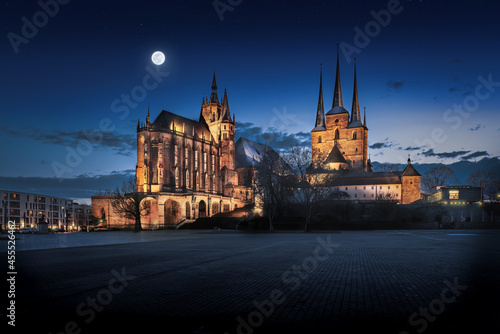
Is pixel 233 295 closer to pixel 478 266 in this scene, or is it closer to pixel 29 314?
pixel 29 314

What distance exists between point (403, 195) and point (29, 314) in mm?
100562

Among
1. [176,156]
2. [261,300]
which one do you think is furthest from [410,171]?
[261,300]

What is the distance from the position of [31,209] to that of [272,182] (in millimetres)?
114022

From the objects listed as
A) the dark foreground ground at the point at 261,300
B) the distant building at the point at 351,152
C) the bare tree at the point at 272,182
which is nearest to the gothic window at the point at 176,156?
the bare tree at the point at 272,182

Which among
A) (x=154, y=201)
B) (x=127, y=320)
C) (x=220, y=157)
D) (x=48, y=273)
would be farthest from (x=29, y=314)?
(x=220, y=157)

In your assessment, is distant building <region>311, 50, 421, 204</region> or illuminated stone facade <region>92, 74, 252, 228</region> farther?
distant building <region>311, 50, 421, 204</region>

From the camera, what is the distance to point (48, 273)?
9969mm

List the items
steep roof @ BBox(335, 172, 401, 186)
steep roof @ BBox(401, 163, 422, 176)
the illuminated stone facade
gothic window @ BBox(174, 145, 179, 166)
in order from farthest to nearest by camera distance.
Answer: steep roof @ BBox(335, 172, 401, 186) → steep roof @ BBox(401, 163, 422, 176) → gothic window @ BBox(174, 145, 179, 166) → the illuminated stone facade

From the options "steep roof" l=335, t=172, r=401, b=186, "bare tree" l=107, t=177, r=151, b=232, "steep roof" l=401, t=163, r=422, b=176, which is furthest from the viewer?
"steep roof" l=335, t=172, r=401, b=186
